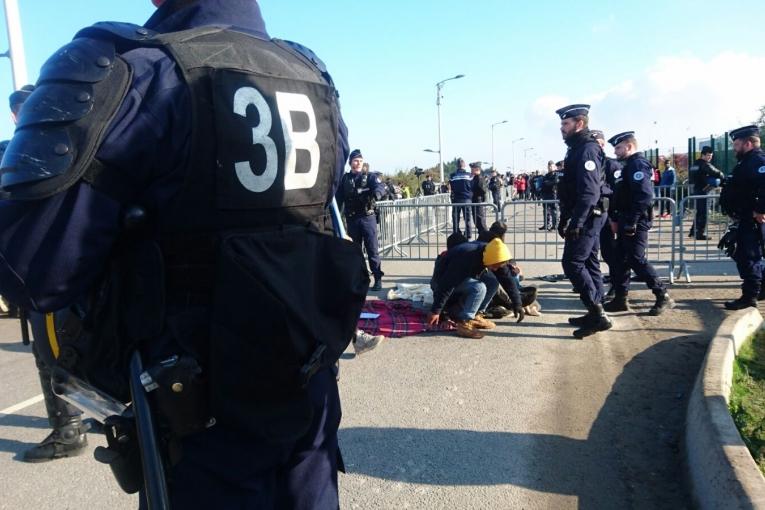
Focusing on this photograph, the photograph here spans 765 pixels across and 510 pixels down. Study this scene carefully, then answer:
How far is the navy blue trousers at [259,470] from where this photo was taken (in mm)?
1451

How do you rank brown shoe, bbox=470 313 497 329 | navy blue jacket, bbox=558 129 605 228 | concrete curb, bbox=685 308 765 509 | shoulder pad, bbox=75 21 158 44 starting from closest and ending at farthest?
shoulder pad, bbox=75 21 158 44 < concrete curb, bbox=685 308 765 509 < navy blue jacket, bbox=558 129 605 228 < brown shoe, bbox=470 313 497 329

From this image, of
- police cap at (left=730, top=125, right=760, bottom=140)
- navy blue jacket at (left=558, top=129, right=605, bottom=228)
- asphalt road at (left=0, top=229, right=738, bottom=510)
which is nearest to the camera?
asphalt road at (left=0, top=229, right=738, bottom=510)

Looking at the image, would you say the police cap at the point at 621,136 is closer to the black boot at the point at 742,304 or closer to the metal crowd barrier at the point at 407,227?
the black boot at the point at 742,304

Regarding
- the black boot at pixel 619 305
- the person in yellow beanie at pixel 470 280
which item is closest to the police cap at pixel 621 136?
the black boot at pixel 619 305

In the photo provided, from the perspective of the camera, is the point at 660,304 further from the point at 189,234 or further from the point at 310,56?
the point at 189,234

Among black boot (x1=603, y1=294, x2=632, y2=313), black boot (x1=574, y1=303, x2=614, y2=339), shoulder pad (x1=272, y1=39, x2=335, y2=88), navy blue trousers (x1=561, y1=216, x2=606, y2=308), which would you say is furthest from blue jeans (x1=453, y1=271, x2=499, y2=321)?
shoulder pad (x1=272, y1=39, x2=335, y2=88)

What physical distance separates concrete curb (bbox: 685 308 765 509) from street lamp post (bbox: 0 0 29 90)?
26.7 feet

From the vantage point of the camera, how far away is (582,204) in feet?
17.9

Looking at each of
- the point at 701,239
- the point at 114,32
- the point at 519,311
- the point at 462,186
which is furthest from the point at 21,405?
the point at 462,186

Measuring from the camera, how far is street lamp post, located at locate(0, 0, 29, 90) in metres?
7.28

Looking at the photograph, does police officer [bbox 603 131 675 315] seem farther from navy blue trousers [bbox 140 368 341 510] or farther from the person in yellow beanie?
navy blue trousers [bbox 140 368 341 510]

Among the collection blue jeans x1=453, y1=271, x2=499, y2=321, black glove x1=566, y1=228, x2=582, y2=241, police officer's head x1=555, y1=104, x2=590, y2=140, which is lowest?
blue jeans x1=453, y1=271, x2=499, y2=321

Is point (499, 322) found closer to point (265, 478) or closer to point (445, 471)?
point (445, 471)

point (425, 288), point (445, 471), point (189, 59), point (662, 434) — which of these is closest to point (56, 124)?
point (189, 59)
